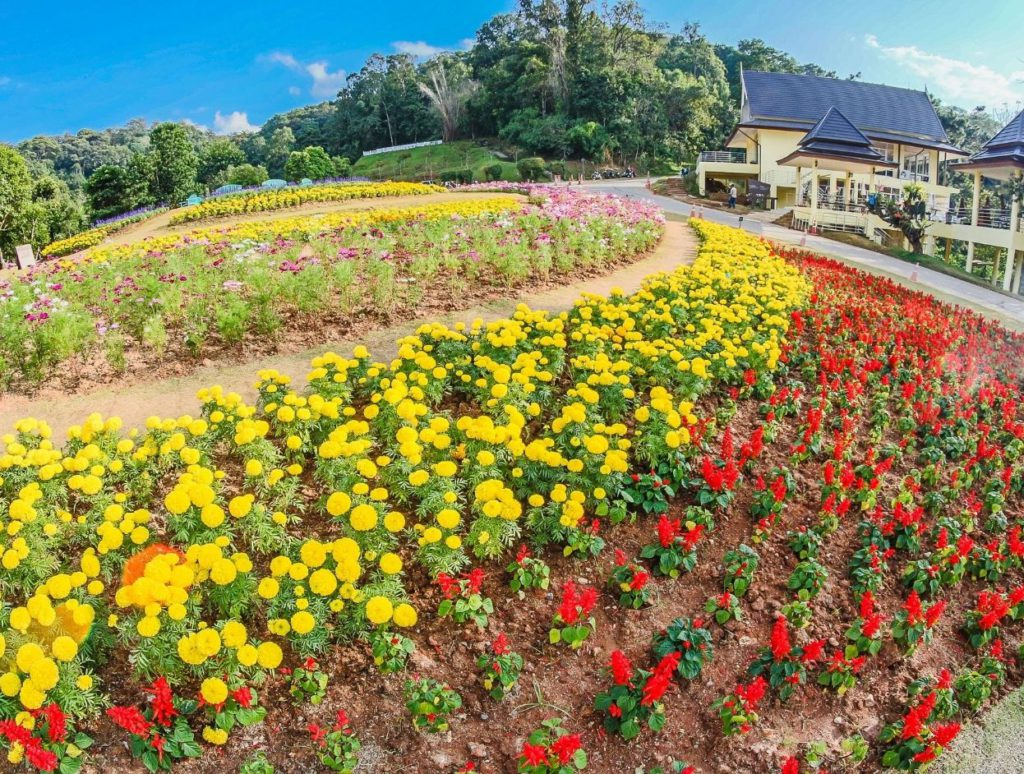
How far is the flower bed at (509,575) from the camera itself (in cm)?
311

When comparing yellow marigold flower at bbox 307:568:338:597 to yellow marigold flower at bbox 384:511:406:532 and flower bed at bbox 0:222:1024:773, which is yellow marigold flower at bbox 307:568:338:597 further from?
yellow marigold flower at bbox 384:511:406:532

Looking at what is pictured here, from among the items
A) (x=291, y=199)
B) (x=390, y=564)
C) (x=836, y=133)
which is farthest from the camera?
(x=836, y=133)

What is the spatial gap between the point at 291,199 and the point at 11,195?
58.2 ft

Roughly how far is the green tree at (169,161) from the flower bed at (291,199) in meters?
16.0

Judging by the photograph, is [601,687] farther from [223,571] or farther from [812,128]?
[812,128]

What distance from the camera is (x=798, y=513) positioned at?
5.13m

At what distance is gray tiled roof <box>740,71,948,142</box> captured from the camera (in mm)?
32906

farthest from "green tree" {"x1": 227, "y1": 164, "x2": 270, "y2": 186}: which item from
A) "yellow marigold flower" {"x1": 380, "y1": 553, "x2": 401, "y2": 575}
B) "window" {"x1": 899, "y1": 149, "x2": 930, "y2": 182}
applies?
"yellow marigold flower" {"x1": 380, "y1": 553, "x2": 401, "y2": 575}

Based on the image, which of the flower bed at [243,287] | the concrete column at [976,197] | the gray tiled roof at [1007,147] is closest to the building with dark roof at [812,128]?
the concrete column at [976,197]

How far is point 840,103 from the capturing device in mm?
34094

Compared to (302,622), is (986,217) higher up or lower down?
lower down

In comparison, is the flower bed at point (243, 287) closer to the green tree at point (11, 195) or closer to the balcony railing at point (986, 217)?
the balcony railing at point (986, 217)

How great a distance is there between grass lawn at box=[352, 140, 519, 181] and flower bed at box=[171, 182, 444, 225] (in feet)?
65.4

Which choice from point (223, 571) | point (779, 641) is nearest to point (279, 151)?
point (223, 571)
